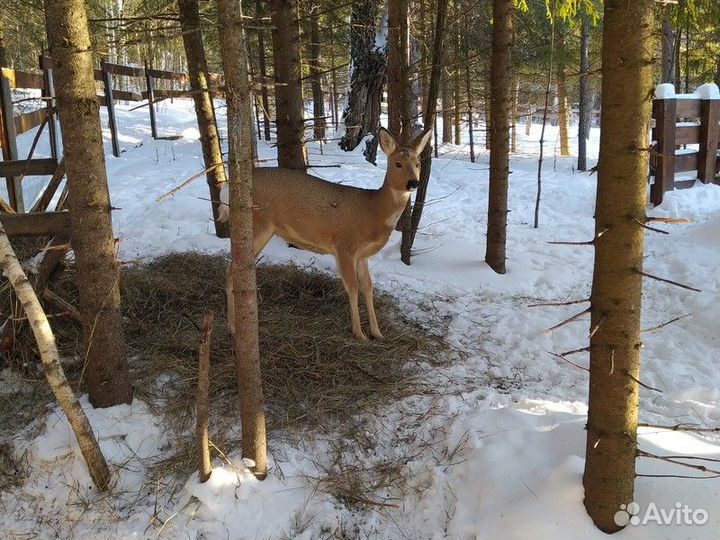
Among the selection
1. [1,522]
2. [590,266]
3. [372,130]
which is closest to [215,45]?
[372,130]

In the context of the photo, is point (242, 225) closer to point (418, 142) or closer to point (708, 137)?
point (418, 142)

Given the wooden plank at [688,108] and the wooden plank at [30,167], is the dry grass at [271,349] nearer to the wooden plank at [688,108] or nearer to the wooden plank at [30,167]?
the wooden plank at [30,167]

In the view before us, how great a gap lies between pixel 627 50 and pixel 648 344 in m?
3.74

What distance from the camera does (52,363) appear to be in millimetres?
3396

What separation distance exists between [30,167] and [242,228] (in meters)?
4.52

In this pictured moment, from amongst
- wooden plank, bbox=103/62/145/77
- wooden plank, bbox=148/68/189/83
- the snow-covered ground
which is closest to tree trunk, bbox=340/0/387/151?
wooden plank, bbox=103/62/145/77

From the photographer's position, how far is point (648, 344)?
5.69 m

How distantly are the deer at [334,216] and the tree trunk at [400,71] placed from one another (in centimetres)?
132

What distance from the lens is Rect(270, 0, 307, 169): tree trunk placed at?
24.6 feet

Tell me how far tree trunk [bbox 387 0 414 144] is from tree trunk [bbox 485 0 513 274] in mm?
1045

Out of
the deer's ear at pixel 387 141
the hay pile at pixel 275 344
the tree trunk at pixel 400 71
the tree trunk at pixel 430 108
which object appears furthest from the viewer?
the tree trunk at pixel 430 108

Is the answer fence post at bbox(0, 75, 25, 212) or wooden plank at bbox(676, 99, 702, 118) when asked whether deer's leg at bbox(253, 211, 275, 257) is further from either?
wooden plank at bbox(676, 99, 702, 118)

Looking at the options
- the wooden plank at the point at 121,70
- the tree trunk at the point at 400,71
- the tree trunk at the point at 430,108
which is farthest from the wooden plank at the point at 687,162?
the wooden plank at the point at 121,70

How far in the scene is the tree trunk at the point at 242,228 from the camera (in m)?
3.25
